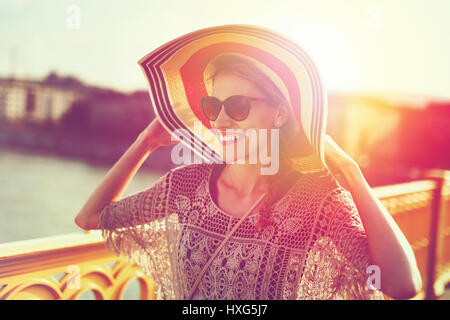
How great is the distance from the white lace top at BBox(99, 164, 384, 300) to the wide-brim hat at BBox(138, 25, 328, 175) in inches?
5.3

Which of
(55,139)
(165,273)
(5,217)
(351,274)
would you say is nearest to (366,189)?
(351,274)

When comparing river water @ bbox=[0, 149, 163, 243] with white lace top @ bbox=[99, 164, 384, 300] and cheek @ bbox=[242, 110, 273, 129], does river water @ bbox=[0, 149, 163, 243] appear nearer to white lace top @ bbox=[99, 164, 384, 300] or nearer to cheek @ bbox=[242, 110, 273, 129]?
white lace top @ bbox=[99, 164, 384, 300]

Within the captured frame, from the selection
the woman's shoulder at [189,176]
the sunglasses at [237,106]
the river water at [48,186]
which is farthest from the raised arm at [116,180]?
the river water at [48,186]

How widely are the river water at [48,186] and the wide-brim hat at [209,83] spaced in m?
24.9

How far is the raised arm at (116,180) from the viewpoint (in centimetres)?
146

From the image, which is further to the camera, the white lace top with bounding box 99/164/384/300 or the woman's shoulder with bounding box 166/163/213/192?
the woman's shoulder with bounding box 166/163/213/192

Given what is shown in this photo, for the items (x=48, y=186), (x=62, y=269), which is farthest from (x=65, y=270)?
(x=48, y=186)

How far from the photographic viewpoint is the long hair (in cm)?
124

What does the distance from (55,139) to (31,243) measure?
53325 mm

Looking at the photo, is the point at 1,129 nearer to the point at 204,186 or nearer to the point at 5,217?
the point at 5,217

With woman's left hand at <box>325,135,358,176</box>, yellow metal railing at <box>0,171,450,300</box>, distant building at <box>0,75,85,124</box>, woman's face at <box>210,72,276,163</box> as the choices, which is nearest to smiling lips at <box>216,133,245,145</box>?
woman's face at <box>210,72,276,163</box>

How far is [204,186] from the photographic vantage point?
4.51 feet

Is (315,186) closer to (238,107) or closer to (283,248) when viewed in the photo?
(283,248)

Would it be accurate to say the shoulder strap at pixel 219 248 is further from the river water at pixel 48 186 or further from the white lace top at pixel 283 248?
the river water at pixel 48 186
